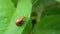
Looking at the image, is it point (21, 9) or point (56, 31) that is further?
point (56, 31)

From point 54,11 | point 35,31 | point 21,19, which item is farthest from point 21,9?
point 54,11

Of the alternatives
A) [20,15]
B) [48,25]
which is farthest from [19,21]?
[48,25]

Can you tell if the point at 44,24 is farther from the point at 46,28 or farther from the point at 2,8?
the point at 2,8

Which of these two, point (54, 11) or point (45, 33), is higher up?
point (54, 11)

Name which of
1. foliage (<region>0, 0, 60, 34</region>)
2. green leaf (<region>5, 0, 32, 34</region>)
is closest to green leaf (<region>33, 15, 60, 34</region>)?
foliage (<region>0, 0, 60, 34</region>)

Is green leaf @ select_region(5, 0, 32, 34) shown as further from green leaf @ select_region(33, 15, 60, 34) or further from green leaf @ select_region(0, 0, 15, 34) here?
green leaf @ select_region(33, 15, 60, 34)

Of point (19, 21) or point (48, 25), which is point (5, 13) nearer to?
point (19, 21)

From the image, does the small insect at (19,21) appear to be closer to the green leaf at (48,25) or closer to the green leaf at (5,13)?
the green leaf at (5,13)
